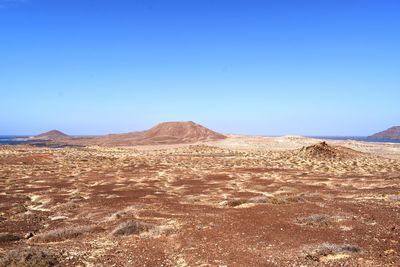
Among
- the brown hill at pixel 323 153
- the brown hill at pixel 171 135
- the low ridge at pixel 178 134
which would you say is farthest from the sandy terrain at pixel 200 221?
the low ridge at pixel 178 134

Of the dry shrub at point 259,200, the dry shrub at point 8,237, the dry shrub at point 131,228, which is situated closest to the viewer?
the dry shrub at point 8,237

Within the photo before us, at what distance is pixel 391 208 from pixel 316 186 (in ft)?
23.2

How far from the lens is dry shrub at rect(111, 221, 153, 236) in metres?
11.5

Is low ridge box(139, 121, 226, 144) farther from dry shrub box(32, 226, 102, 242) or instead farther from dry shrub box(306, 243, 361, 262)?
dry shrub box(306, 243, 361, 262)

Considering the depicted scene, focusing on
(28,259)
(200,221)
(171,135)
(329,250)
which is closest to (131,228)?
(200,221)

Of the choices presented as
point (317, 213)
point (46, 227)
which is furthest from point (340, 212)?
point (46, 227)

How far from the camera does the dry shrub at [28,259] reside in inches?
324

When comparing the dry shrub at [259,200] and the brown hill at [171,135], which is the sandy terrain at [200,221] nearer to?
the dry shrub at [259,200]

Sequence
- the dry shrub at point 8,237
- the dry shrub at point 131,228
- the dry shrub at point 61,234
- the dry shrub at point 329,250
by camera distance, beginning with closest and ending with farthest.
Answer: the dry shrub at point 329,250 → the dry shrub at point 8,237 → the dry shrub at point 61,234 → the dry shrub at point 131,228

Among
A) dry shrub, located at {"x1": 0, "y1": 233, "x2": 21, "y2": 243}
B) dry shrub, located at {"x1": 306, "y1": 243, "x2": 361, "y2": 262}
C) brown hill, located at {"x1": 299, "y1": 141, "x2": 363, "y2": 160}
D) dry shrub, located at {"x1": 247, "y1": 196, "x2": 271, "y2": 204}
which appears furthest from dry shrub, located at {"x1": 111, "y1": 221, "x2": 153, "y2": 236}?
brown hill, located at {"x1": 299, "y1": 141, "x2": 363, "y2": 160}

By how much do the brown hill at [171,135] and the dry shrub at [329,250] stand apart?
6821 centimetres

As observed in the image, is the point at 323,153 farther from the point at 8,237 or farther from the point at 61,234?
the point at 8,237

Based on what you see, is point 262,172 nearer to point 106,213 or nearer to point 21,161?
point 106,213

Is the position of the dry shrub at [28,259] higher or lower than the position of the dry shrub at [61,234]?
higher
